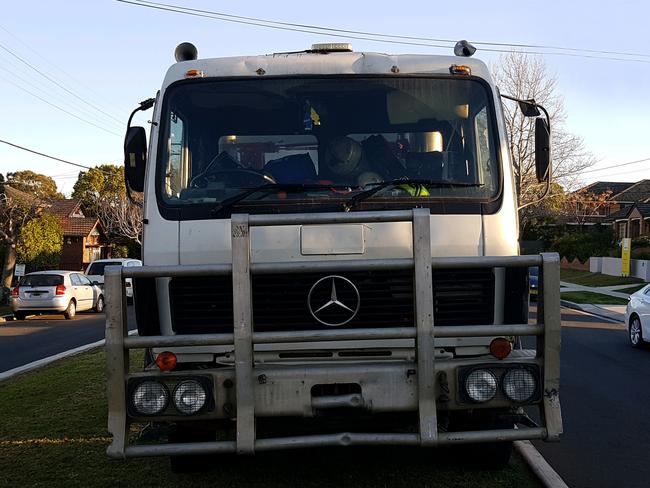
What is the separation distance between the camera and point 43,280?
20484 mm

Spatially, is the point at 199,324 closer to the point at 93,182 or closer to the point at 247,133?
the point at 247,133

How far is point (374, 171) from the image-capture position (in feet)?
15.0

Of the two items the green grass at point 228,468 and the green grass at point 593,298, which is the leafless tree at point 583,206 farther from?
the green grass at point 228,468

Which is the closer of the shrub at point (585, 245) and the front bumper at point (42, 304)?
the front bumper at point (42, 304)

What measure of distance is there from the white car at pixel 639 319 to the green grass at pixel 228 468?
8.32 m

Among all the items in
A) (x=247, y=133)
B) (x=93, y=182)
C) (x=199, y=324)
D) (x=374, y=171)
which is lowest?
(x=199, y=324)

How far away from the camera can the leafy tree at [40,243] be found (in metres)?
30.5

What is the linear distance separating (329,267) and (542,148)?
2307 millimetres

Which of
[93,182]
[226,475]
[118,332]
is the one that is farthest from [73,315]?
[93,182]

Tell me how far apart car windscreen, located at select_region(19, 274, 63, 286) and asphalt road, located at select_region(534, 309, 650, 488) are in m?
14.4

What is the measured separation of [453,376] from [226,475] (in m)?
2.22

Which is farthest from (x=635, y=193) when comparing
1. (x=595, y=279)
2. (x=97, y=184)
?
(x=97, y=184)

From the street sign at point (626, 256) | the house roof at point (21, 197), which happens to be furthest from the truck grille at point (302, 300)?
the street sign at point (626, 256)

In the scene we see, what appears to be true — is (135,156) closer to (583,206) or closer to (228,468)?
(228,468)
